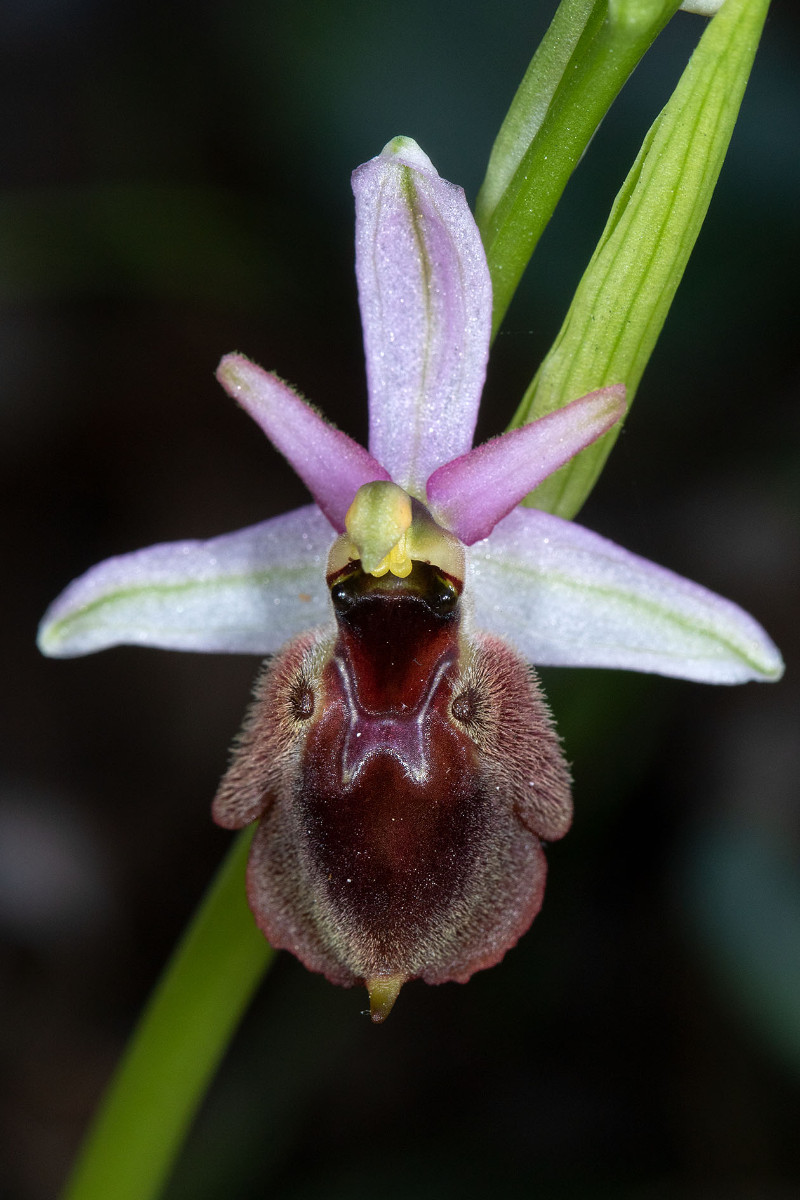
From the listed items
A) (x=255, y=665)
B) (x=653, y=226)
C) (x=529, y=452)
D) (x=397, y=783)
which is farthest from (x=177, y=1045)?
(x=255, y=665)

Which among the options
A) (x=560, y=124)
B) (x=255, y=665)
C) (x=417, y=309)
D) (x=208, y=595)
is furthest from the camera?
(x=255, y=665)

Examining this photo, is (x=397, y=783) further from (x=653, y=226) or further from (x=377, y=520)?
(x=653, y=226)

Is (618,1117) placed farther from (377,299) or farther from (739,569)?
(377,299)

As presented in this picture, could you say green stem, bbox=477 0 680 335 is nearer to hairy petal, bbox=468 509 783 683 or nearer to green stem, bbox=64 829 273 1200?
hairy petal, bbox=468 509 783 683

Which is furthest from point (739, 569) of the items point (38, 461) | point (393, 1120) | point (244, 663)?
point (38, 461)

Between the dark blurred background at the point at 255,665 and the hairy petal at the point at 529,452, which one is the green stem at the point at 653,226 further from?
the dark blurred background at the point at 255,665

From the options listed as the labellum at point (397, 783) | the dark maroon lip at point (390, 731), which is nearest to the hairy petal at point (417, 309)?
the labellum at point (397, 783)
